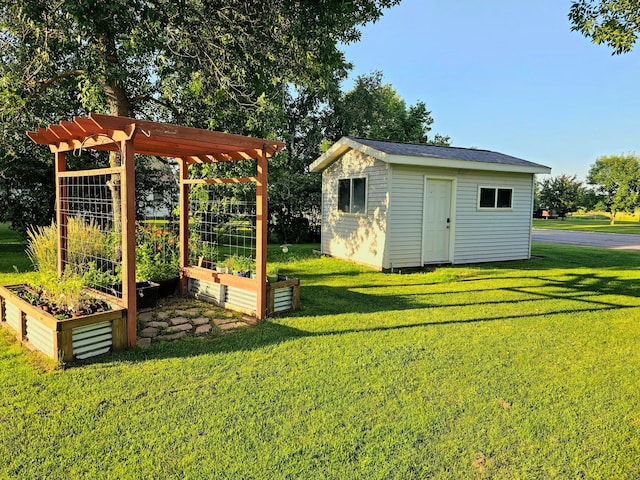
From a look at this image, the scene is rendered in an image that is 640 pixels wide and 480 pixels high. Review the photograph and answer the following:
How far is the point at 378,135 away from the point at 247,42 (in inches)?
515

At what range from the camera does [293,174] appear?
15.0m

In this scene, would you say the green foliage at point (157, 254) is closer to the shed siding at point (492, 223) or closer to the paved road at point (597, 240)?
the shed siding at point (492, 223)

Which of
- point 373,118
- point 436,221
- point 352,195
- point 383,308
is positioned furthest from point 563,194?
point 383,308

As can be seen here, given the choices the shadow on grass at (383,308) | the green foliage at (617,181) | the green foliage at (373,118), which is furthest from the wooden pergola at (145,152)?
the green foliage at (617,181)

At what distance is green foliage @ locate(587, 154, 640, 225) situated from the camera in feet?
122

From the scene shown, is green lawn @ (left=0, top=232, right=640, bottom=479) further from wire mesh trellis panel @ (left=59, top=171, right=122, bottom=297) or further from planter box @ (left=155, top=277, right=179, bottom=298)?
planter box @ (left=155, top=277, right=179, bottom=298)

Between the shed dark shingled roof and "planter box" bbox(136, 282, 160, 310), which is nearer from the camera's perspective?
"planter box" bbox(136, 282, 160, 310)

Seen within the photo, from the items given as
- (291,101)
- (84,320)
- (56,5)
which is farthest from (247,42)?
(291,101)

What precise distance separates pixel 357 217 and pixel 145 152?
211 inches

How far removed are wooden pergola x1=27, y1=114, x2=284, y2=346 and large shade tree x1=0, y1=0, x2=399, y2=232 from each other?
1.04m

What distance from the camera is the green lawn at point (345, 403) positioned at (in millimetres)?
2186

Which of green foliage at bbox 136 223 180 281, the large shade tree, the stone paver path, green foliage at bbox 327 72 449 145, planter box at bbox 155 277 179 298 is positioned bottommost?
the stone paver path

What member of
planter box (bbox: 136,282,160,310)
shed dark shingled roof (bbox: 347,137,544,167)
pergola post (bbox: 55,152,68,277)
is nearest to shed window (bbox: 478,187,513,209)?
shed dark shingled roof (bbox: 347,137,544,167)

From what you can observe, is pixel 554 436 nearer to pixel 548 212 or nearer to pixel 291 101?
pixel 291 101
